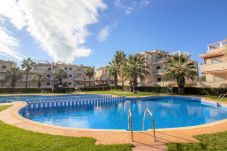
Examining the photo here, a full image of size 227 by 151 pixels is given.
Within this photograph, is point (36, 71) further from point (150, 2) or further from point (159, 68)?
point (150, 2)

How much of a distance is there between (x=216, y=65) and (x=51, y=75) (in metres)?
57.3

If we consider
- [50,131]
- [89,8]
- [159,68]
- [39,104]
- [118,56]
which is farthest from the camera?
[118,56]

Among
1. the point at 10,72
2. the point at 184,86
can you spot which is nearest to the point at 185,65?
the point at 184,86

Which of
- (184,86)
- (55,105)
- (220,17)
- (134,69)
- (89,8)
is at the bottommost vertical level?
(55,105)

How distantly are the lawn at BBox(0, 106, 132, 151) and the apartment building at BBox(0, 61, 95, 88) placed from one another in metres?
58.8

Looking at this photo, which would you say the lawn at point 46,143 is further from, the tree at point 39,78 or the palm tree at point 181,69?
the tree at point 39,78

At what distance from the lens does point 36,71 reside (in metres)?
65.4

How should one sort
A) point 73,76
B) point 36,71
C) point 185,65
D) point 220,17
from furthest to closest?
point 73,76 < point 36,71 < point 185,65 < point 220,17

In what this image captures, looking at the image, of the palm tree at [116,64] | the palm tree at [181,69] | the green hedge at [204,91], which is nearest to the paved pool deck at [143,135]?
the green hedge at [204,91]

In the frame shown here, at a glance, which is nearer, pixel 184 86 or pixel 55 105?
pixel 55 105

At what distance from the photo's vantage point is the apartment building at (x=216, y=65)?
96.0 feet

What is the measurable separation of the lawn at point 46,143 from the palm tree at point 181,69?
3087 centimetres

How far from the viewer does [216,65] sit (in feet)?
97.0

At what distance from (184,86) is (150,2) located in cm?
2326
